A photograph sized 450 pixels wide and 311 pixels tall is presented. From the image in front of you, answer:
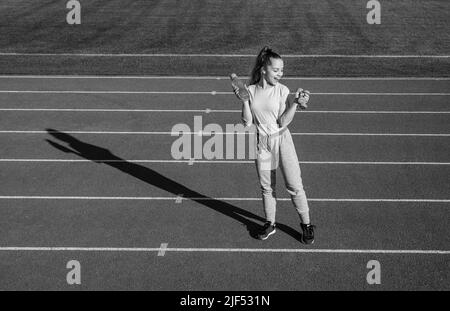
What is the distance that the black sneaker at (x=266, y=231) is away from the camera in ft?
21.2

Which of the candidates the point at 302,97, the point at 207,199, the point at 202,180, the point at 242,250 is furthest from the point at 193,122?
the point at 302,97

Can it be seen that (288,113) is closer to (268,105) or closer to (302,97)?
(268,105)

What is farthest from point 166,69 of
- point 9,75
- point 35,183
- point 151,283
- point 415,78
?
point 151,283

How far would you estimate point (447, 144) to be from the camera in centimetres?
991

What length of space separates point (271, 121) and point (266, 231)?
1382 mm

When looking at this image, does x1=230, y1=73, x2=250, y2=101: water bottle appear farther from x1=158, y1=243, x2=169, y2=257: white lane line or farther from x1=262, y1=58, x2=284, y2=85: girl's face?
x1=158, y1=243, x2=169, y2=257: white lane line

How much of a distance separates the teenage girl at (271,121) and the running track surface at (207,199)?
0.81m

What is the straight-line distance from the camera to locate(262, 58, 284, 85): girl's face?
560 cm

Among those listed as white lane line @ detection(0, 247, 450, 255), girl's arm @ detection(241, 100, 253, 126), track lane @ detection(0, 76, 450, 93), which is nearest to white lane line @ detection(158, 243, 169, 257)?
white lane line @ detection(0, 247, 450, 255)

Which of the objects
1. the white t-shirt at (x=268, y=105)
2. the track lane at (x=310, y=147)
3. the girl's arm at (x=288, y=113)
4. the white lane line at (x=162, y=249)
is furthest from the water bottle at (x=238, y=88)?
the track lane at (x=310, y=147)

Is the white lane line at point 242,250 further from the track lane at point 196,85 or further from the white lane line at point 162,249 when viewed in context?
the track lane at point 196,85

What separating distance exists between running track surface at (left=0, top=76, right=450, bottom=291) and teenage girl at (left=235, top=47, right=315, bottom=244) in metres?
0.81
